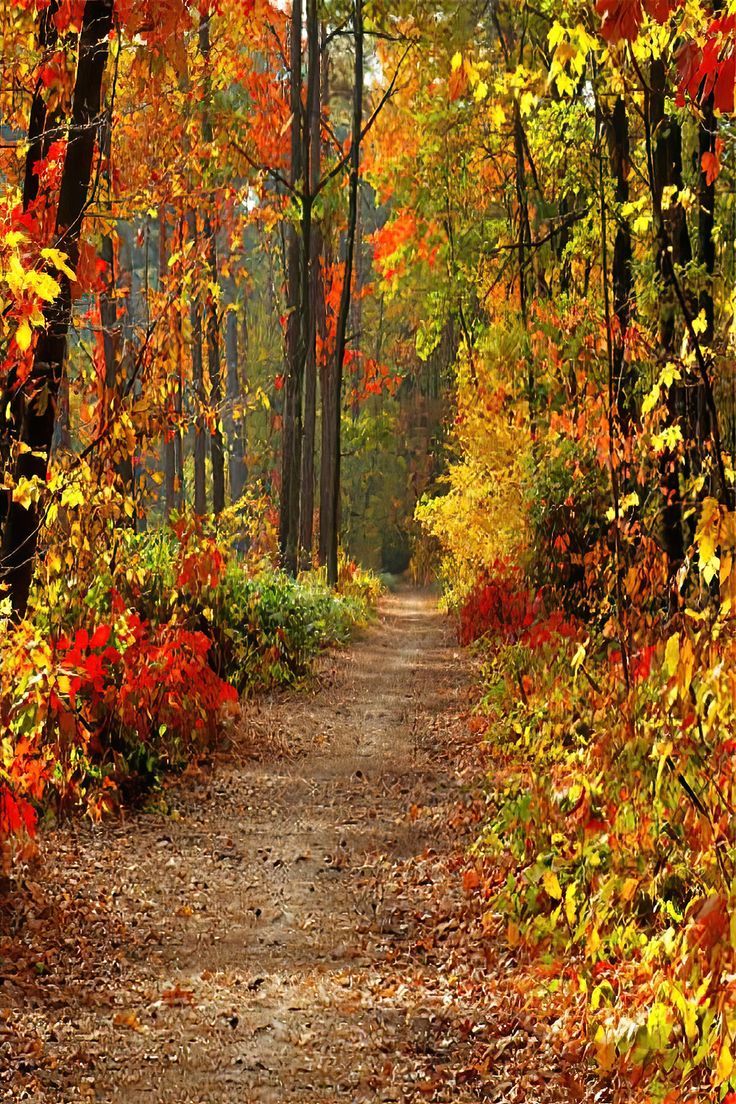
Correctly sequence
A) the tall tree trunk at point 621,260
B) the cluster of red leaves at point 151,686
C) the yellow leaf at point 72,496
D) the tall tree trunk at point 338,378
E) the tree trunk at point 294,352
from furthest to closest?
1. the tall tree trunk at point 338,378
2. the tree trunk at point 294,352
3. the tall tree trunk at point 621,260
4. the cluster of red leaves at point 151,686
5. the yellow leaf at point 72,496

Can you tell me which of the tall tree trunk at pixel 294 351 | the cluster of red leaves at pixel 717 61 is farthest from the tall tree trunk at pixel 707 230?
the tall tree trunk at pixel 294 351

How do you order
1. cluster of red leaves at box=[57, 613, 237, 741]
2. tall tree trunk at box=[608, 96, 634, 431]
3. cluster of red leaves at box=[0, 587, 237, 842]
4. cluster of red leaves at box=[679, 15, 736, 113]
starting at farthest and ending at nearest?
1. tall tree trunk at box=[608, 96, 634, 431]
2. cluster of red leaves at box=[57, 613, 237, 741]
3. cluster of red leaves at box=[0, 587, 237, 842]
4. cluster of red leaves at box=[679, 15, 736, 113]

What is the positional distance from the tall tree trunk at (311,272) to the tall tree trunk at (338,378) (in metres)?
0.44

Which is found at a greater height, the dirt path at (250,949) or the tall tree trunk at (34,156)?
the tall tree trunk at (34,156)

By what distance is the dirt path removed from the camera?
3848 mm

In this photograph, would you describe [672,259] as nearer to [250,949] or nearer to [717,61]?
[717,61]

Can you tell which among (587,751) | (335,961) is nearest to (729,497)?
(587,751)

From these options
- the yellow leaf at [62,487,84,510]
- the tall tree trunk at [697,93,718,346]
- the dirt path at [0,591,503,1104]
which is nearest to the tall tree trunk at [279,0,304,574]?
the dirt path at [0,591,503,1104]

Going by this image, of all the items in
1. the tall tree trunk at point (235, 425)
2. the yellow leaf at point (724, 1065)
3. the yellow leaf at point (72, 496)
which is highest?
the tall tree trunk at point (235, 425)

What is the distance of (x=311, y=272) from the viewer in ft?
65.2

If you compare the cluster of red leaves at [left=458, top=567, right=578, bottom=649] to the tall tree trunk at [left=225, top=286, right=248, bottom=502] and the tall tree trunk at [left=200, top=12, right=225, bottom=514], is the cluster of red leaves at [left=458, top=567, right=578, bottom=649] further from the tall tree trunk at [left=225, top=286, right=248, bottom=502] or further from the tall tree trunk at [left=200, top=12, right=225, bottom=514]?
the tall tree trunk at [left=225, top=286, right=248, bottom=502]

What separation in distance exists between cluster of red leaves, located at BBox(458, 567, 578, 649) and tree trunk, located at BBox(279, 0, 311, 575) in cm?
316

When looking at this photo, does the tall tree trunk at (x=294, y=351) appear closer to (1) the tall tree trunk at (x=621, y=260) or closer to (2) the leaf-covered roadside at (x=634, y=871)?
(1) the tall tree trunk at (x=621, y=260)

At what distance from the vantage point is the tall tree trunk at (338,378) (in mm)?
17078
